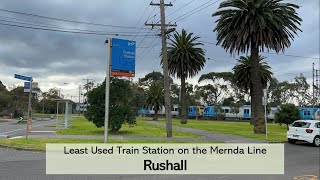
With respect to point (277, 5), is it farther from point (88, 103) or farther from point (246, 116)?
point (246, 116)

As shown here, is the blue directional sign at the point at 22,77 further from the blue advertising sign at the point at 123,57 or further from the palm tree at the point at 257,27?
the palm tree at the point at 257,27

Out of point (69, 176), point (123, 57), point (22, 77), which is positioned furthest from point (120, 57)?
point (69, 176)

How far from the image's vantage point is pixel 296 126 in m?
22.4

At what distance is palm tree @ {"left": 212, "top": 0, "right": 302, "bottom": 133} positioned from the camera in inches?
1144

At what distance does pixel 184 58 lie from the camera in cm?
4909

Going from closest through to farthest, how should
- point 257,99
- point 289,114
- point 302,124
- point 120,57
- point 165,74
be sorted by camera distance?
point 120,57 < point 302,124 < point 165,74 < point 257,99 < point 289,114

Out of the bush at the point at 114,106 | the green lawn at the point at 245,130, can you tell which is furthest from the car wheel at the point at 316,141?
the bush at the point at 114,106

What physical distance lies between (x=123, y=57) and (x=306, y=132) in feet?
38.3

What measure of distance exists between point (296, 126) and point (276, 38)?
33.7ft

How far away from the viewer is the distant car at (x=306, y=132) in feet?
70.0

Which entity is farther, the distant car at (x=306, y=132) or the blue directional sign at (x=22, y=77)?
the distant car at (x=306, y=132)

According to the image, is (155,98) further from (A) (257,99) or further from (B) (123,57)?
(B) (123,57)

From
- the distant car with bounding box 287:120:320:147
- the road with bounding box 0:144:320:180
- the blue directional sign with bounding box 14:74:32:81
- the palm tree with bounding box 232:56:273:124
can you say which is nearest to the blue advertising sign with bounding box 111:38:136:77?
the blue directional sign with bounding box 14:74:32:81

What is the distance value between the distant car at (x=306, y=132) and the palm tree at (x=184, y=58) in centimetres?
2737
